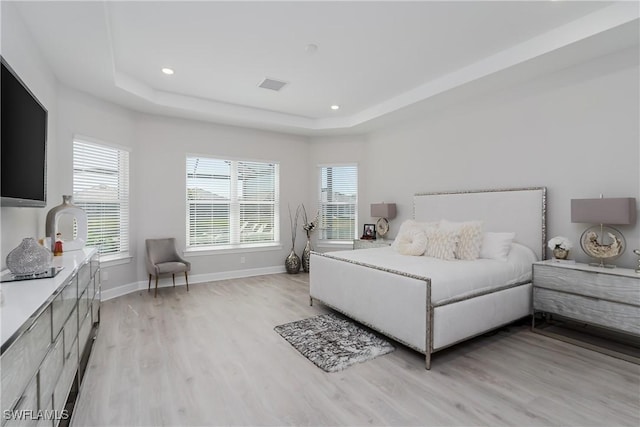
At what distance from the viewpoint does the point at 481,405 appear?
6.63 feet

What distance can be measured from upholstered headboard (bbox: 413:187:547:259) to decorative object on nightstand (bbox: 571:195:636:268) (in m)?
0.45

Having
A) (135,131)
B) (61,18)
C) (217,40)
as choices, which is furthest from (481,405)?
(135,131)

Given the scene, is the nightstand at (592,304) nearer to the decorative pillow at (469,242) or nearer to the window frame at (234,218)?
the decorative pillow at (469,242)

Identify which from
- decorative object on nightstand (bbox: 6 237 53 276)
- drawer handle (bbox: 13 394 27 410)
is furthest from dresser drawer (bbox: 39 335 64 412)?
decorative object on nightstand (bbox: 6 237 53 276)

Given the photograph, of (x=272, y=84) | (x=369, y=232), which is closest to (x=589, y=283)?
(x=369, y=232)

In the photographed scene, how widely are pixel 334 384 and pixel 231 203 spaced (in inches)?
159

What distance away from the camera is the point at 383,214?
5.37 meters

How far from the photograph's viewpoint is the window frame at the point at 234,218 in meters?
5.27

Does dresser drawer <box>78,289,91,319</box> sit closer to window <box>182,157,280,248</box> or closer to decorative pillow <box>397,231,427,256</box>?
window <box>182,157,280,248</box>

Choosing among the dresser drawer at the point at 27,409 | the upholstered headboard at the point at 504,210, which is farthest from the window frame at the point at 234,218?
the dresser drawer at the point at 27,409

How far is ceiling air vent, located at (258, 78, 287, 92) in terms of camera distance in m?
4.14

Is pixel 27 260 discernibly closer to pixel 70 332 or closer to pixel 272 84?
pixel 70 332

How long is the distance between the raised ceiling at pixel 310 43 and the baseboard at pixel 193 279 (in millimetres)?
→ 2588

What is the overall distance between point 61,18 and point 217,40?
120 cm
